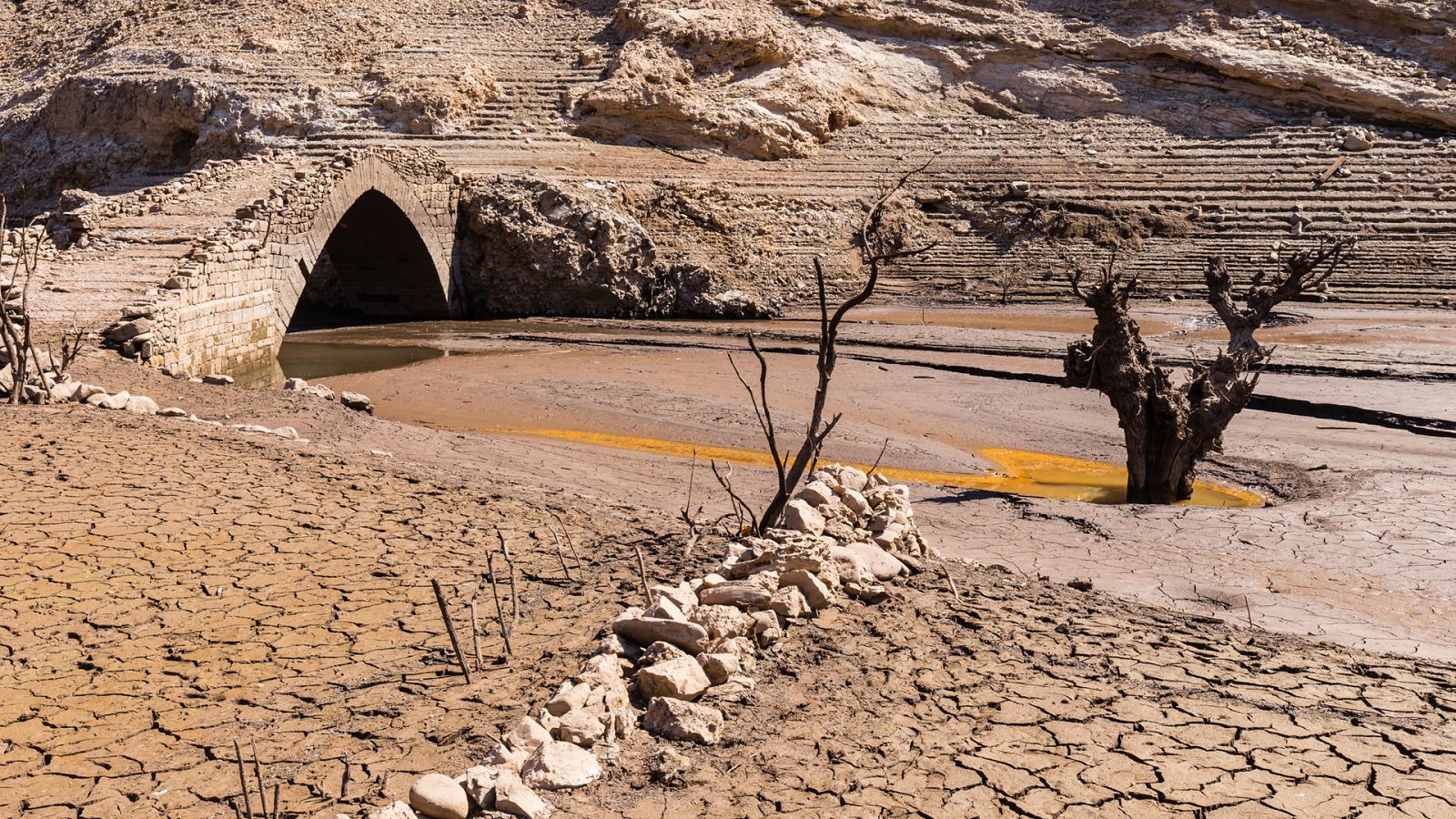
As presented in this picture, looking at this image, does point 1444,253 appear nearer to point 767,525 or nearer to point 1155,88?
point 1155,88

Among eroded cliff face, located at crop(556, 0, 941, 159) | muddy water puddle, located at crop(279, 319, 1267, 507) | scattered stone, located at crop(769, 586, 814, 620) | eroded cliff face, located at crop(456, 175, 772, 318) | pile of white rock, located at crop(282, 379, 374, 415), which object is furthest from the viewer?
eroded cliff face, located at crop(556, 0, 941, 159)

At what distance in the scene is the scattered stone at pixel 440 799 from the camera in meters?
3.28

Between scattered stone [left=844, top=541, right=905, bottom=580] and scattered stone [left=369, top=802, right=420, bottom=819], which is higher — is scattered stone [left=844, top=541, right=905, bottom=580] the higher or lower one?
the higher one

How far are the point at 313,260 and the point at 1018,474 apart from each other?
11.0m

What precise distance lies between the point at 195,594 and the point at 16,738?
1.39m

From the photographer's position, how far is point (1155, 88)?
92.1 ft

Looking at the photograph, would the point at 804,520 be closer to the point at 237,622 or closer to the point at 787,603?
the point at 787,603

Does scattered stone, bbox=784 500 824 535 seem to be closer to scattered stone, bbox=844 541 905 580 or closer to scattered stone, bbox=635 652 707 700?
scattered stone, bbox=844 541 905 580

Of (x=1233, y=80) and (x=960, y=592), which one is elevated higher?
(x=1233, y=80)

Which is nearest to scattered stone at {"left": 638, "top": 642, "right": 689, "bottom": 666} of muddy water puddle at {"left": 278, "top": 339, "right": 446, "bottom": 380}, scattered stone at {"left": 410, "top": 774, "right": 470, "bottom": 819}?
scattered stone at {"left": 410, "top": 774, "right": 470, "bottom": 819}

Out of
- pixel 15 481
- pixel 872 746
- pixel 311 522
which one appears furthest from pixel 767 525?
pixel 15 481

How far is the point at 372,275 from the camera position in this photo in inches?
860

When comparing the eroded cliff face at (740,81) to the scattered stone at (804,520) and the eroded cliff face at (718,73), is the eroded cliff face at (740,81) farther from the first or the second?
the scattered stone at (804,520)

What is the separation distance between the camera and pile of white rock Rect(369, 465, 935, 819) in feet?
11.3
